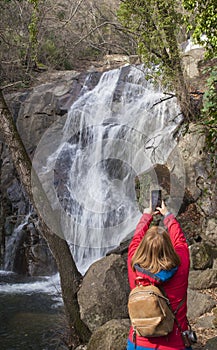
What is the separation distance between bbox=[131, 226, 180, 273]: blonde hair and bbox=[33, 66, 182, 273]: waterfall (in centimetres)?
691

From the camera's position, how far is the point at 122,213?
11125 millimetres

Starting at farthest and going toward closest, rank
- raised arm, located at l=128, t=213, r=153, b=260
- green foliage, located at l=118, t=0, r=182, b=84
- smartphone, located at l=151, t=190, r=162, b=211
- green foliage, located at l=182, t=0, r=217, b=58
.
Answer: green foliage, located at l=118, t=0, r=182, b=84 → green foliage, located at l=182, t=0, r=217, b=58 → smartphone, located at l=151, t=190, r=162, b=211 → raised arm, located at l=128, t=213, r=153, b=260

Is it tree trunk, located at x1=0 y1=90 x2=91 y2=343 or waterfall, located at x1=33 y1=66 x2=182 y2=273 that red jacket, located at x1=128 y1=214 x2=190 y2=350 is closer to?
tree trunk, located at x1=0 y1=90 x2=91 y2=343

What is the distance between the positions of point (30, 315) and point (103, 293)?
3114mm

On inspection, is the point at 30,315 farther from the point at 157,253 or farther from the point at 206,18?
the point at 206,18

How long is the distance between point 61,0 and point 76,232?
42.1ft

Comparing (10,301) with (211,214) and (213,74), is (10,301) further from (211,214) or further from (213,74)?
(213,74)

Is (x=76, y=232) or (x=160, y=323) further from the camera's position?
(x=76, y=232)

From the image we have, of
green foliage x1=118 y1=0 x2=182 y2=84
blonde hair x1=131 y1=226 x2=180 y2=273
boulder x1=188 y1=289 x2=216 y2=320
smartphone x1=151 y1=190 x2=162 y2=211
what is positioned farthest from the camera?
green foliage x1=118 y1=0 x2=182 y2=84

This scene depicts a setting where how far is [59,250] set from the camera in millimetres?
5637

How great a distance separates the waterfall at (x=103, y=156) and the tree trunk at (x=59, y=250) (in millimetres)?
4200

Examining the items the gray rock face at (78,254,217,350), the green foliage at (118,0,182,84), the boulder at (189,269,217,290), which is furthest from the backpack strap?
the green foliage at (118,0,182,84)

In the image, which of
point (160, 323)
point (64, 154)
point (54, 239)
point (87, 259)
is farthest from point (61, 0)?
point (160, 323)

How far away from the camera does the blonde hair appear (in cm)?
269
